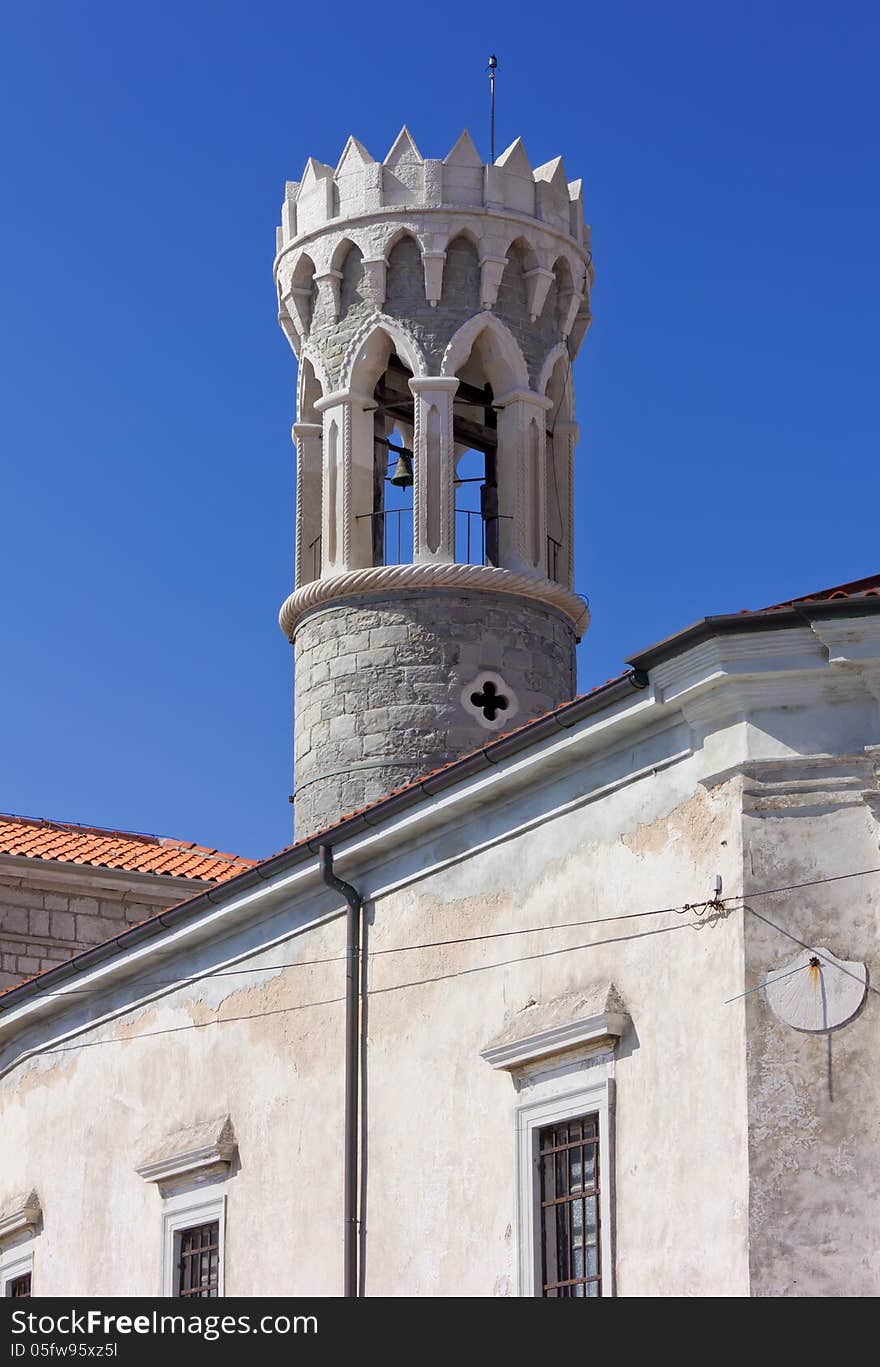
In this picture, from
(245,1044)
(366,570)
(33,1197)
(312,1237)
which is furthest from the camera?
(366,570)

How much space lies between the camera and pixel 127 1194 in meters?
20.5

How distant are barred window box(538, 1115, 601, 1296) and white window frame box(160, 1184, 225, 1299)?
440cm

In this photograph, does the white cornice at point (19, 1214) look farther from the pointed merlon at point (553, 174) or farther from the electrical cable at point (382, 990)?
the pointed merlon at point (553, 174)

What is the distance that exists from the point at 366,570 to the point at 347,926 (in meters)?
8.31

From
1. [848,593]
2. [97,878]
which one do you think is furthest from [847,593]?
[97,878]

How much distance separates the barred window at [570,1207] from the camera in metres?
14.9

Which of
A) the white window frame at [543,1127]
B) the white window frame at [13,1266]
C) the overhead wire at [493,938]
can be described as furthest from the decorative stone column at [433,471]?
the white window frame at [543,1127]

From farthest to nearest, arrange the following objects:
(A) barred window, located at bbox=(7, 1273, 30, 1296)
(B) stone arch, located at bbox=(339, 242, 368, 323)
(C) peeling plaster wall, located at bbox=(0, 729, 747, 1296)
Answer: (B) stone arch, located at bbox=(339, 242, 368, 323), (A) barred window, located at bbox=(7, 1273, 30, 1296), (C) peeling plaster wall, located at bbox=(0, 729, 747, 1296)

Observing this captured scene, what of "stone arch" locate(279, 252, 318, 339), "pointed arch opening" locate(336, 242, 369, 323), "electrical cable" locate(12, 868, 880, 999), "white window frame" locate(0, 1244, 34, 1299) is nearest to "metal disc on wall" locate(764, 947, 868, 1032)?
"electrical cable" locate(12, 868, 880, 999)

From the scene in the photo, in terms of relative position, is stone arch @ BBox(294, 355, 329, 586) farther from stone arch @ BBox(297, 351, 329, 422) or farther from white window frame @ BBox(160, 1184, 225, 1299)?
white window frame @ BBox(160, 1184, 225, 1299)

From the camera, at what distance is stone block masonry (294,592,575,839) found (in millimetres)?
25250

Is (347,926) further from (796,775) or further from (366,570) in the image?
(366,570)

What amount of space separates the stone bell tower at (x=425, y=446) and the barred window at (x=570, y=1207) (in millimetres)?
9968
